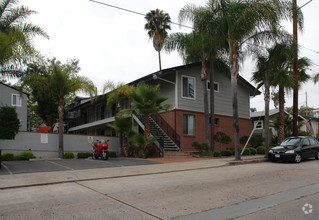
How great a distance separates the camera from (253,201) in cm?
639

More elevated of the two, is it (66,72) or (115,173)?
(66,72)

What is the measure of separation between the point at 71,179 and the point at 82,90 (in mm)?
9985

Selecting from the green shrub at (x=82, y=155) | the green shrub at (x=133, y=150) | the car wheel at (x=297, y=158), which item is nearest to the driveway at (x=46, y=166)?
the green shrub at (x=82, y=155)

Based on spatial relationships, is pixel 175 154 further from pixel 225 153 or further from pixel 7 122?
pixel 7 122

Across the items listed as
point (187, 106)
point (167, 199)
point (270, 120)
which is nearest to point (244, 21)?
point (187, 106)

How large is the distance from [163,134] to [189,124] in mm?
2560

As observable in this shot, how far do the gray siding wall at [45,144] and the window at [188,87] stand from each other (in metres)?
6.79

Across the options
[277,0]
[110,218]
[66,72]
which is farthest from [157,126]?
[110,218]

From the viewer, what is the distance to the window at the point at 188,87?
71.3 ft

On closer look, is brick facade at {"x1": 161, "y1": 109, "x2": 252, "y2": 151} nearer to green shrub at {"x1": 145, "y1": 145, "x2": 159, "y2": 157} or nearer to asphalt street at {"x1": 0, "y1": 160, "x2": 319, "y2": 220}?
green shrub at {"x1": 145, "y1": 145, "x2": 159, "y2": 157}

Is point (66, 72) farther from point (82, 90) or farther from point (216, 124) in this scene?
point (216, 124)

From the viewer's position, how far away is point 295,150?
14.9m

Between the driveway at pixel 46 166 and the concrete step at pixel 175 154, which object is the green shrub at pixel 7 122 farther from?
the concrete step at pixel 175 154

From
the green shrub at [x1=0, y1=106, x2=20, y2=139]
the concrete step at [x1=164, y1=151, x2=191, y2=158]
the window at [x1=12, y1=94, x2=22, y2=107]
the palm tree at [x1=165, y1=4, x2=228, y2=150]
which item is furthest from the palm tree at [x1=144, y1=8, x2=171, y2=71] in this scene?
the green shrub at [x1=0, y1=106, x2=20, y2=139]
